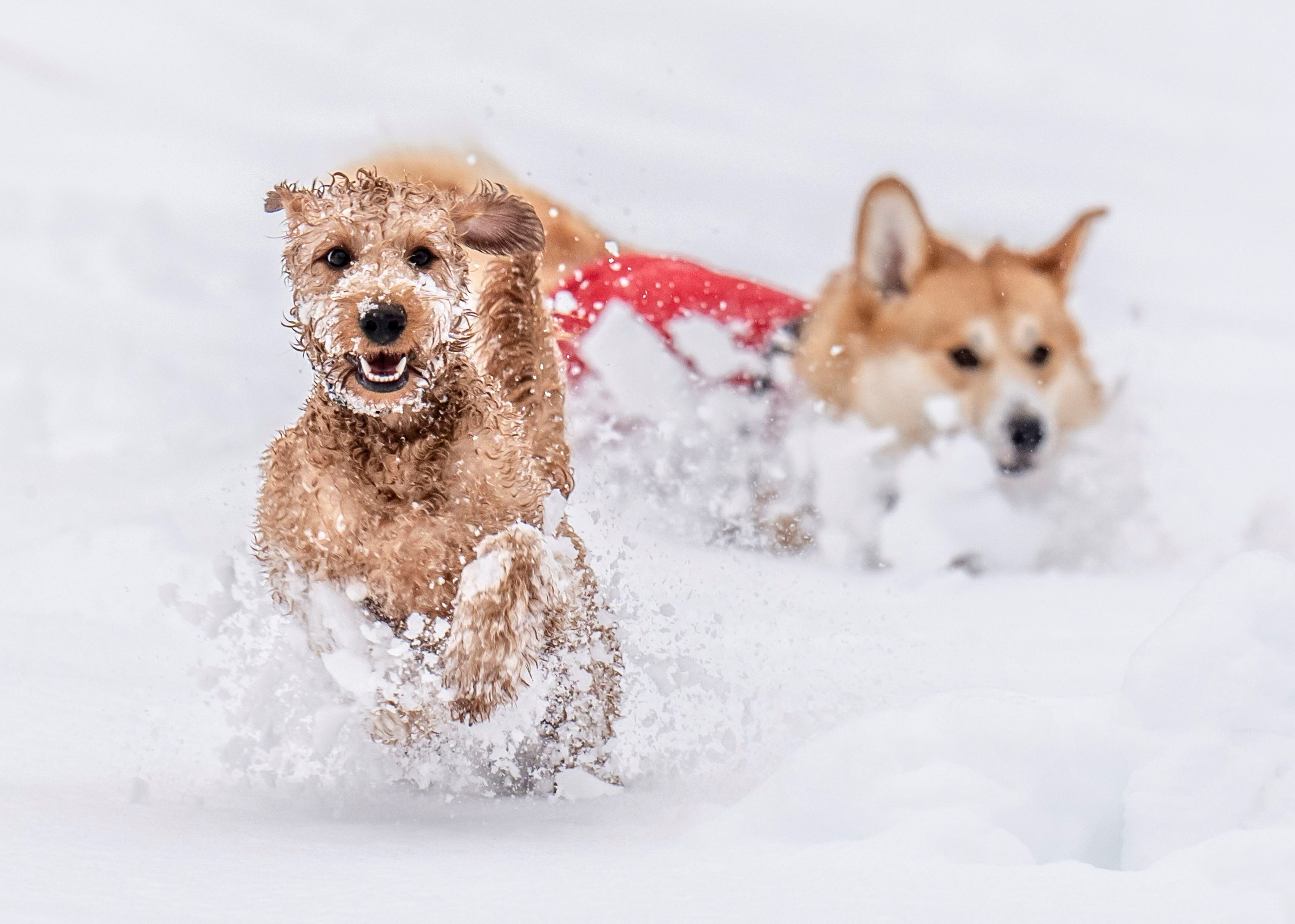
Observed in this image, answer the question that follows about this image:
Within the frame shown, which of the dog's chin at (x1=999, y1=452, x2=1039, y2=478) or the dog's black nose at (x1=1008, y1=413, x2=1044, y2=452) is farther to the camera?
the dog's chin at (x1=999, y1=452, x2=1039, y2=478)

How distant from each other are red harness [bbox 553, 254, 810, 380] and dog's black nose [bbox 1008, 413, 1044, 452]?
125 cm

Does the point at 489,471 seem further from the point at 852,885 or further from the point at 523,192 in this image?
the point at 523,192

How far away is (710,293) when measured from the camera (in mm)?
6785

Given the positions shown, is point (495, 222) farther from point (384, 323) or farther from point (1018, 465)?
point (1018, 465)

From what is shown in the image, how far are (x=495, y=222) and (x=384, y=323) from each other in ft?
2.11

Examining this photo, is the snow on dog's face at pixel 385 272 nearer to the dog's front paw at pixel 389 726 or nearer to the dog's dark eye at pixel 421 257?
the dog's dark eye at pixel 421 257

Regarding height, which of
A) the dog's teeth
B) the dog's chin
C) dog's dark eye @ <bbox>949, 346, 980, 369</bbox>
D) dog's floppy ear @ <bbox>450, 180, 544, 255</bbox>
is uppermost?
dog's dark eye @ <bbox>949, 346, 980, 369</bbox>

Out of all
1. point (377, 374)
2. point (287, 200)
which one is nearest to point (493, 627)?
point (377, 374)

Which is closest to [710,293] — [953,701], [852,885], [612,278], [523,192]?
[612,278]

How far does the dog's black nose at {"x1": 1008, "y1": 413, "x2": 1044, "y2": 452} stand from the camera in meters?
6.09

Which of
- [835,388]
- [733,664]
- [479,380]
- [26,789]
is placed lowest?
[26,789]

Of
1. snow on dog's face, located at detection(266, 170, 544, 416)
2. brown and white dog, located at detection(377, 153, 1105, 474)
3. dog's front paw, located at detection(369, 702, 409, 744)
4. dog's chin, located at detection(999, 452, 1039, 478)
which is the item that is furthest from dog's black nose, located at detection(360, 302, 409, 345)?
dog's chin, located at detection(999, 452, 1039, 478)

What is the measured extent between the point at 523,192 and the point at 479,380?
2.46 meters

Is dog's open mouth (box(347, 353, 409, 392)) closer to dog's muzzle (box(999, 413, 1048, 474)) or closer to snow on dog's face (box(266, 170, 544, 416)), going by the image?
snow on dog's face (box(266, 170, 544, 416))
